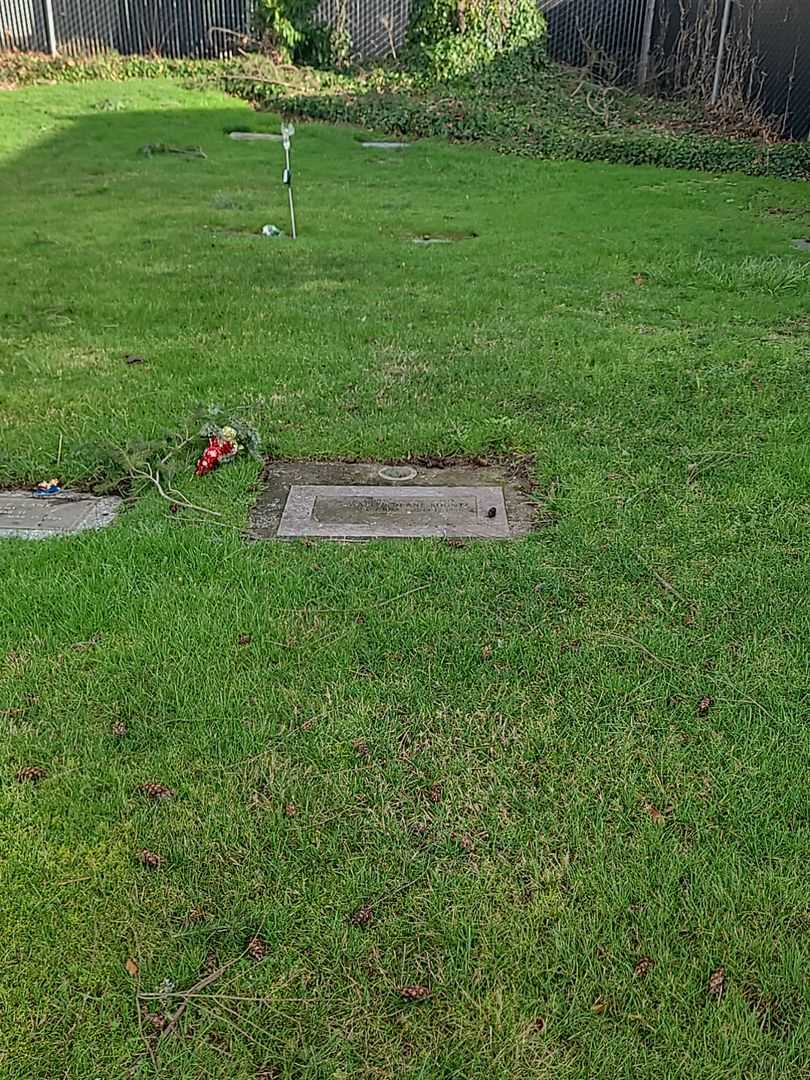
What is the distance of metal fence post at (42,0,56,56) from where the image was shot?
15867 mm

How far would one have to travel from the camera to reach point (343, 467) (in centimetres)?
369

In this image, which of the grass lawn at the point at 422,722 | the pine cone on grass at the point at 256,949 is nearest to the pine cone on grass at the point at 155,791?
the grass lawn at the point at 422,722

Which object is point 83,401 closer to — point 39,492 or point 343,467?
point 39,492

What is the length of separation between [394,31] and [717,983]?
56.3ft

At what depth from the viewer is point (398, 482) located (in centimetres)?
358

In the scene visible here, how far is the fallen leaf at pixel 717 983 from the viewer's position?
5.54 ft

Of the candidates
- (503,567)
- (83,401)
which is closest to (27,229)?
(83,401)

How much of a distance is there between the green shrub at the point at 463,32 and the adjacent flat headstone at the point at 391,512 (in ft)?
42.2

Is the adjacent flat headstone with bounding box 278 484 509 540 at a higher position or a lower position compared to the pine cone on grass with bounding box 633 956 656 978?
higher

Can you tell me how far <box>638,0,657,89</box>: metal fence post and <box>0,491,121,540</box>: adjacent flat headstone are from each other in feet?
45.9

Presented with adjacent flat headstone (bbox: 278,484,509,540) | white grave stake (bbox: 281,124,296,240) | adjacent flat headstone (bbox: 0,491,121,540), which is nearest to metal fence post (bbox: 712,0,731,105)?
white grave stake (bbox: 281,124,296,240)

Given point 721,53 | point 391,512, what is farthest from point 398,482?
point 721,53

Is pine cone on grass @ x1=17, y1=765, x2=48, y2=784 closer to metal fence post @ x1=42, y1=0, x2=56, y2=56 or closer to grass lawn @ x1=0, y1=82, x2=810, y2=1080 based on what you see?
grass lawn @ x1=0, y1=82, x2=810, y2=1080

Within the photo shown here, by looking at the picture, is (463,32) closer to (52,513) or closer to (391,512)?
(391,512)
